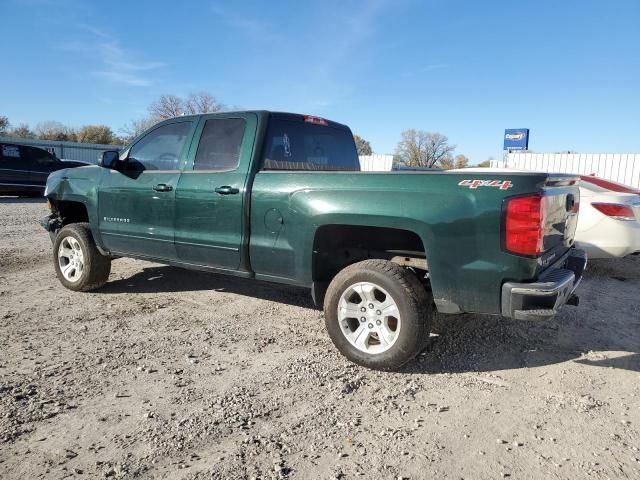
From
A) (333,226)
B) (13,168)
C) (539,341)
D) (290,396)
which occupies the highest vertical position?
(13,168)

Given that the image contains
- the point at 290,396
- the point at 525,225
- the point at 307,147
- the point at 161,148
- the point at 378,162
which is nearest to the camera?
the point at 525,225

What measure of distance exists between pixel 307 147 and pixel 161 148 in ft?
5.03

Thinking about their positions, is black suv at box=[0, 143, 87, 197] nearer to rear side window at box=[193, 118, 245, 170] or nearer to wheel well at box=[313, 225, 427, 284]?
rear side window at box=[193, 118, 245, 170]

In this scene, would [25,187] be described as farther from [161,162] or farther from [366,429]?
[366,429]

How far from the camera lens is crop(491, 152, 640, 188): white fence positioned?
16.3 meters

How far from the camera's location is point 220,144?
4469mm

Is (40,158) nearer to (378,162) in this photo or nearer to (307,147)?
(378,162)

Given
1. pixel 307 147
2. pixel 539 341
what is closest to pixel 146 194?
pixel 307 147

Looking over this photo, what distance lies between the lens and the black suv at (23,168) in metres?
15.7

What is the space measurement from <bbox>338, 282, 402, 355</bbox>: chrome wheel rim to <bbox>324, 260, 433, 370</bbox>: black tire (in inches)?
1.1

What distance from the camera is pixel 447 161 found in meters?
59.6

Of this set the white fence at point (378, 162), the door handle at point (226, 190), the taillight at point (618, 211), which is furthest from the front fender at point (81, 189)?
the white fence at point (378, 162)

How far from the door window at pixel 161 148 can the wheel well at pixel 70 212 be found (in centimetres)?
134

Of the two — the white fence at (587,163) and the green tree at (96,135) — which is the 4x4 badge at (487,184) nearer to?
the white fence at (587,163)
